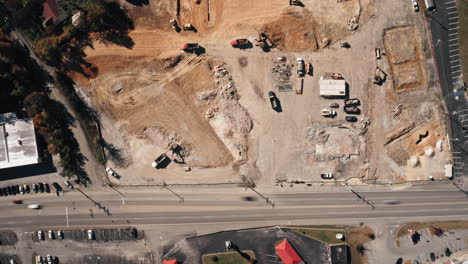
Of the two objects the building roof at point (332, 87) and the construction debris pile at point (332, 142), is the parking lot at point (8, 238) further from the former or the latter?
the building roof at point (332, 87)

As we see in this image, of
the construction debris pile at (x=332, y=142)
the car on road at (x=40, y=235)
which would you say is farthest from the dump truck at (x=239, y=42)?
the car on road at (x=40, y=235)

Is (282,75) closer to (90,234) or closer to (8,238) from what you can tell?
(90,234)

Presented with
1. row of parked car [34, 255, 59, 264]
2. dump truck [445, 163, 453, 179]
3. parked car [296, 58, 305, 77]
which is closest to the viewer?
parked car [296, 58, 305, 77]

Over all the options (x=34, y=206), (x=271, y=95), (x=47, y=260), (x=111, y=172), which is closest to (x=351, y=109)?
(x=271, y=95)

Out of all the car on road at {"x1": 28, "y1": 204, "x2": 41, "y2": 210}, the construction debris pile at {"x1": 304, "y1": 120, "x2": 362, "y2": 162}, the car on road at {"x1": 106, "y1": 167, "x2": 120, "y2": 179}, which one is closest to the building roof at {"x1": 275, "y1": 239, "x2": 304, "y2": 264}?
the construction debris pile at {"x1": 304, "y1": 120, "x2": 362, "y2": 162}

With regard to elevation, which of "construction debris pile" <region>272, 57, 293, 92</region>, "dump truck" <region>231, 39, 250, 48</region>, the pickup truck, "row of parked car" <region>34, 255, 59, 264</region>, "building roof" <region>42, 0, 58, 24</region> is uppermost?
"building roof" <region>42, 0, 58, 24</region>

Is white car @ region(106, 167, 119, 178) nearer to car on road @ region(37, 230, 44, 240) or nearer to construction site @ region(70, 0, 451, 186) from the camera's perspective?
construction site @ region(70, 0, 451, 186)
